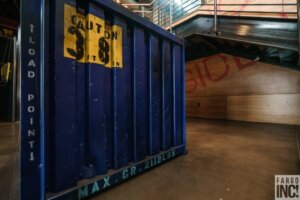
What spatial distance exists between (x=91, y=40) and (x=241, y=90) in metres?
5.27

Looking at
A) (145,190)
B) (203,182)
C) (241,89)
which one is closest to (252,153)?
(203,182)

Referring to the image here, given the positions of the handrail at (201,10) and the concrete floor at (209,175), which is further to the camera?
the handrail at (201,10)

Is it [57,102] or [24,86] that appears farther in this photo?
[57,102]

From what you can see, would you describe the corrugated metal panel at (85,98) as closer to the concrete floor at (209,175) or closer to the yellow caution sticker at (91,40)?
the yellow caution sticker at (91,40)

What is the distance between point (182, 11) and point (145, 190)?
4659 millimetres

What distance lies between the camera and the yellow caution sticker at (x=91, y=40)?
122cm

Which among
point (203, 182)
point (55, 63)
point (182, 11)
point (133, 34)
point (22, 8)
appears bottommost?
point (203, 182)

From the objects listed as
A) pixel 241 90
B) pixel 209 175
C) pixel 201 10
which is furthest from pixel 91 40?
pixel 241 90

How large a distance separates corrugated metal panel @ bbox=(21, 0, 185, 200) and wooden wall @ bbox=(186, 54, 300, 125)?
14.1 feet

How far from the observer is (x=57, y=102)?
114 centimetres

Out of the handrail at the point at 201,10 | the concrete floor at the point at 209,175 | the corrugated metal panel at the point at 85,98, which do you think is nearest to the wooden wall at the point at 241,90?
the handrail at the point at 201,10

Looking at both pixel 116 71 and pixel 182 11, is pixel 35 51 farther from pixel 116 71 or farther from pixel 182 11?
pixel 182 11

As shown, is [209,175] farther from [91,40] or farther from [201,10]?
[201,10]

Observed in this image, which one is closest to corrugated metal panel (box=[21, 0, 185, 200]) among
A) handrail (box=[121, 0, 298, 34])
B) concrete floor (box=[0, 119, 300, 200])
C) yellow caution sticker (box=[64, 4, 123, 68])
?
yellow caution sticker (box=[64, 4, 123, 68])
